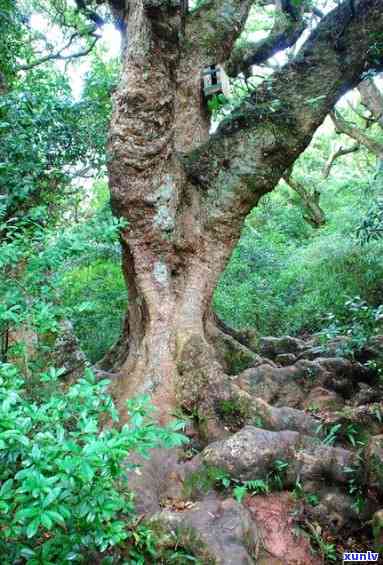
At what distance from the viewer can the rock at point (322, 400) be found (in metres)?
4.99

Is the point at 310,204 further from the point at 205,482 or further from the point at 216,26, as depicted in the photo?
the point at 205,482

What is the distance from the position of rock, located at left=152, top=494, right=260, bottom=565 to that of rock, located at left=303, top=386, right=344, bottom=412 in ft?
7.26

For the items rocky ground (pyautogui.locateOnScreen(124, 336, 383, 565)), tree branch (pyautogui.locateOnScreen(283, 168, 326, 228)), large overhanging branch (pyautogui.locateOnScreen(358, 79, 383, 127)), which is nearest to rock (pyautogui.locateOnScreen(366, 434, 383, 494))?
rocky ground (pyautogui.locateOnScreen(124, 336, 383, 565))

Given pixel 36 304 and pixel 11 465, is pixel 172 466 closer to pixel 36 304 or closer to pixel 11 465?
pixel 36 304

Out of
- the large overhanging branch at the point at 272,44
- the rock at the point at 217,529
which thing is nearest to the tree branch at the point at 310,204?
the large overhanging branch at the point at 272,44

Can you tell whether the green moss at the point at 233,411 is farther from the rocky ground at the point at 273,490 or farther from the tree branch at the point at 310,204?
the tree branch at the point at 310,204

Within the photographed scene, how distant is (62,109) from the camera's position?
15.8 ft

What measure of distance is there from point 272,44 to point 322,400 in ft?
16.8

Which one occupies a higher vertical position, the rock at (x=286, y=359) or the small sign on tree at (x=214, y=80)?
the small sign on tree at (x=214, y=80)

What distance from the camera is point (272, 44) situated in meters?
6.99

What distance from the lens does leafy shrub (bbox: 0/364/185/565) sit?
4.77 feet

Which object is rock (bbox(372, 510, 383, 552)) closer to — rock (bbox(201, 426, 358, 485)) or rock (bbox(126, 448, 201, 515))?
rock (bbox(201, 426, 358, 485))

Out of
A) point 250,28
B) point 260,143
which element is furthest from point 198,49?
point 250,28

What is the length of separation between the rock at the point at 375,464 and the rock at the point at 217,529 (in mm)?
839
